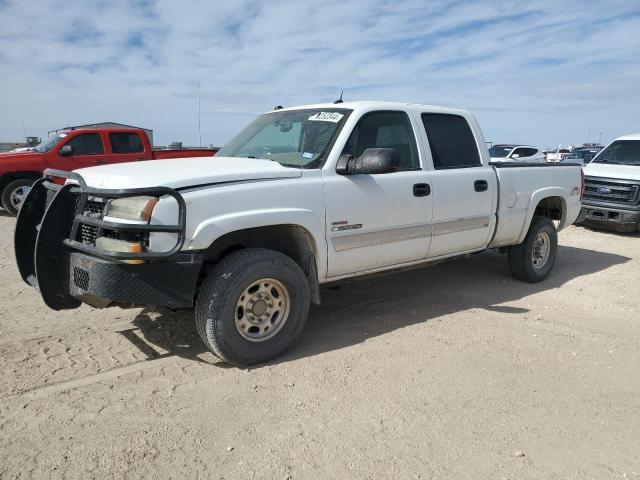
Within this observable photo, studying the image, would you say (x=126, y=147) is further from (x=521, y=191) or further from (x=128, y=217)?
(x=128, y=217)

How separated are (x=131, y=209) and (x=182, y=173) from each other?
0.42 meters

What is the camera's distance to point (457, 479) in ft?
8.24

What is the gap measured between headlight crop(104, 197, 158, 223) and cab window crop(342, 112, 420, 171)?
1.64m

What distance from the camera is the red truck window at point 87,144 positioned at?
11.4m

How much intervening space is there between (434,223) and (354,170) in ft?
3.66

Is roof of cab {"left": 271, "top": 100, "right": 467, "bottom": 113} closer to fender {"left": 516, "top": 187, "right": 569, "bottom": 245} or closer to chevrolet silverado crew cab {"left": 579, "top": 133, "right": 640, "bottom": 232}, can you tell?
fender {"left": 516, "top": 187, "right": 569, "bottom": 245}

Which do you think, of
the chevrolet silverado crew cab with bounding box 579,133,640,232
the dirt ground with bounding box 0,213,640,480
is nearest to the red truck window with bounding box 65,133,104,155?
the dirt ground with bounding box 0,213,640,480

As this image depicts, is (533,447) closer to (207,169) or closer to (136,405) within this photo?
(136,405)

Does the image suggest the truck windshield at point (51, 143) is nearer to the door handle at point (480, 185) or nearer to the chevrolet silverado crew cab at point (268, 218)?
the chevrolet silverado crew cab at point (268, 218)

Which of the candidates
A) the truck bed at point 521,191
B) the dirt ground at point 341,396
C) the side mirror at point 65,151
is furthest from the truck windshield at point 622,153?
the side mirror at point 65,151

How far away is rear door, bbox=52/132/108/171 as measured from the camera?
11.2 metres

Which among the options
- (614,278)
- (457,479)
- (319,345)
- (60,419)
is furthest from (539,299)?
(60,419)

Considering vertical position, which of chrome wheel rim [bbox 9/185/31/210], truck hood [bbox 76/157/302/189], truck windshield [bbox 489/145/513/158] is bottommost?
chrome wheel rim [bbox 9/185/31/210]

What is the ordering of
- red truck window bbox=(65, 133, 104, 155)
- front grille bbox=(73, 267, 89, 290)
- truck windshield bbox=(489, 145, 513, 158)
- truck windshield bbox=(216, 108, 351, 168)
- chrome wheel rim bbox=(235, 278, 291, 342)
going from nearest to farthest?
front grille bbox=(73, 267, 89, 290) → chrome wheel rim bbox=(235, 278, 291, 342) → truck windshield bbox=(216, 108, 351, 168) → red truck window bbox=(65, 133, 104, 155) → truck windshield bbox=(489, 145, 513, 158)
